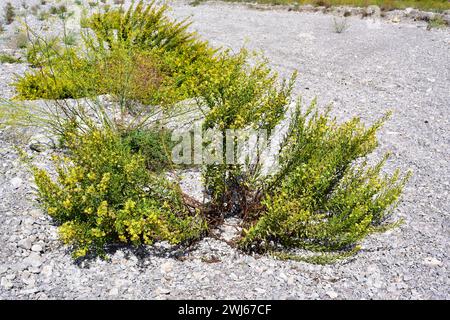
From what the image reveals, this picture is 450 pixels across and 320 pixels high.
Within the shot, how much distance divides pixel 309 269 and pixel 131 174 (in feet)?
5.09

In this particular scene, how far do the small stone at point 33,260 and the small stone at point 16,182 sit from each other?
904 millimetres

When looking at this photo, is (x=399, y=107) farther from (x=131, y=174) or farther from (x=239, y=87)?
(x=131, y=174)

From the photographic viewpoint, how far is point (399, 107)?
6.09 meters

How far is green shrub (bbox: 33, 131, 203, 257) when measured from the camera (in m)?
2.87

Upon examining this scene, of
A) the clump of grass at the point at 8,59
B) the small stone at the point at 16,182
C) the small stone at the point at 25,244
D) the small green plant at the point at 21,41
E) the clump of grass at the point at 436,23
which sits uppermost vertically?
the clump of grass at the point at 436,23

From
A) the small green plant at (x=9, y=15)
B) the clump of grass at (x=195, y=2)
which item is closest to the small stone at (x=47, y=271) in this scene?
the small green plant at (x=9, y=15)

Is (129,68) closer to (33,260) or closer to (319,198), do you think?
(33,260)

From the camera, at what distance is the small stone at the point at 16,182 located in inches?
146

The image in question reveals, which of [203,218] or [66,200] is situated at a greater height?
[66,200]

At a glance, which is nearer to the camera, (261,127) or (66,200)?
(66,200)

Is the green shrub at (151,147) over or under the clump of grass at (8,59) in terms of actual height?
under

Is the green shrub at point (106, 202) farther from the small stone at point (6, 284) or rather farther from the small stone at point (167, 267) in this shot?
the small stone at point (6, 284)

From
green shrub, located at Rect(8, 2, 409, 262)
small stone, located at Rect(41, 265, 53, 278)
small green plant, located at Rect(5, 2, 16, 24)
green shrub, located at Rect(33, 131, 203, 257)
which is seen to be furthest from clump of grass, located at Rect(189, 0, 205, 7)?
small stone, located at Rect(41, 265, 53, 278)
